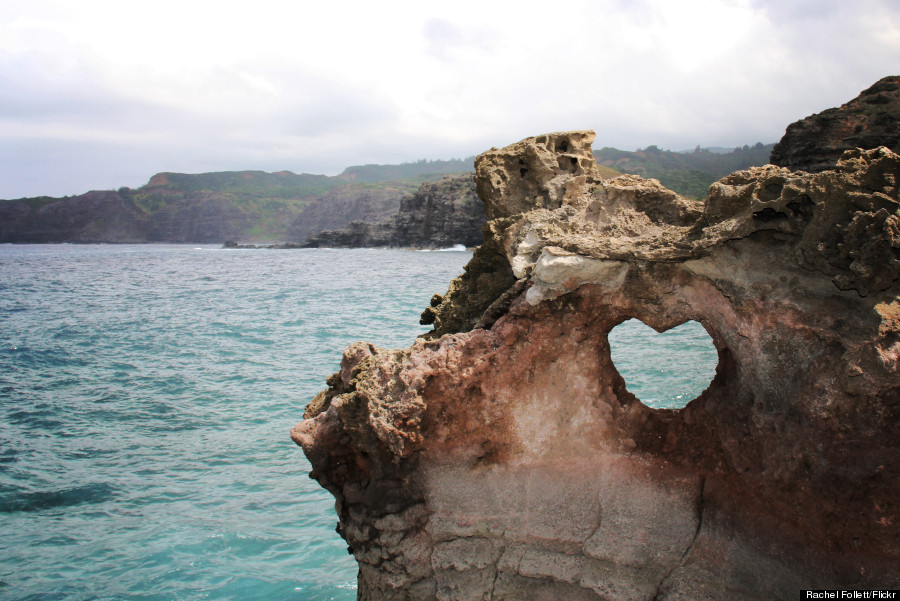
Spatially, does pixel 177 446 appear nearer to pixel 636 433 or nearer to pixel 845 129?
pixel 636 433

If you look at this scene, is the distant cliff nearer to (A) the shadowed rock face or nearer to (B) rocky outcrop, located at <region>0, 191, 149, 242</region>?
(B) rocky outcrop, located at <region>0, 191, 149, 242</region>

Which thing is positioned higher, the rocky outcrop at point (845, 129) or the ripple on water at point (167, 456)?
the rocky outcrop at point (845, 129)

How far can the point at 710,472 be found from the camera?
3.14 m

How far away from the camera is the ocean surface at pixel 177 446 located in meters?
5.48

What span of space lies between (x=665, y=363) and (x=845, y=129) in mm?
14929

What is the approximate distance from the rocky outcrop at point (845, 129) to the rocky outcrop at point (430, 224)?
39.9 meters

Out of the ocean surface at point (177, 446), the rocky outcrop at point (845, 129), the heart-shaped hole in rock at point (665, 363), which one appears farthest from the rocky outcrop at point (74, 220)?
the heart-shaped hole in rock at point (665, 363)

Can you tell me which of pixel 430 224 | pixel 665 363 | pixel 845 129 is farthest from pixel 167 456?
pixel 430 224

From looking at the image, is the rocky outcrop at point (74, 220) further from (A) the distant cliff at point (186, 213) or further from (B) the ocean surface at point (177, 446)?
(B) the ocean surface at point (177, 446)

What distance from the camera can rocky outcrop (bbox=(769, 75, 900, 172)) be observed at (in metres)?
18.6

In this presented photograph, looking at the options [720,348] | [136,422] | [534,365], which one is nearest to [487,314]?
[534,365]

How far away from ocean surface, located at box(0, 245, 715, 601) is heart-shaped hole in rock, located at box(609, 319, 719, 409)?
0.17 feet

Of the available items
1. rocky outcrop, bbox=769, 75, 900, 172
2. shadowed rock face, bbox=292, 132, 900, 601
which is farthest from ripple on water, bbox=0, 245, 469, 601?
rocky outcrop, bbox=769, 75, 900, 172

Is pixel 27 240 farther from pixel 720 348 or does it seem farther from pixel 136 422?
pixel 720 348
